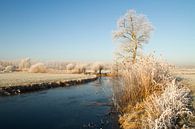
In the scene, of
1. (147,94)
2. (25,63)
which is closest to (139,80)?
(147,94)

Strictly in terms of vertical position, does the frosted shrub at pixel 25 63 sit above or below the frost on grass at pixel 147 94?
above

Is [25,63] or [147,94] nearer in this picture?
[147,94]

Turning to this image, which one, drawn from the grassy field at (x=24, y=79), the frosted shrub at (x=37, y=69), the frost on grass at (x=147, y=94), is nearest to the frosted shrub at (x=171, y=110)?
the frost on grass at (x=147, y=94)

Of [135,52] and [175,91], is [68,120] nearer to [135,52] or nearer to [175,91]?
[175,91]

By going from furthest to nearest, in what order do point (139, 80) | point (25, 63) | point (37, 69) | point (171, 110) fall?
point (25, 63)
point (37, 69)
point (139, 80)
point (171, 110)

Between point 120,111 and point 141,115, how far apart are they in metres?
3.23

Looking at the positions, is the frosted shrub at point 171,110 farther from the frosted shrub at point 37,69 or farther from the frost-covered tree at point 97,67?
the frost-covered tree at point 97,67

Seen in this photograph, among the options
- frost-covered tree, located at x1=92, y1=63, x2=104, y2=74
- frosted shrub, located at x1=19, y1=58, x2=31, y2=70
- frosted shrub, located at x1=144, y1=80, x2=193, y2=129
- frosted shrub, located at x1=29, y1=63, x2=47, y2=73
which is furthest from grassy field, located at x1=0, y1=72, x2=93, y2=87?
frosted shrub, located at x1=19, y1=58, x2=31, y2=70

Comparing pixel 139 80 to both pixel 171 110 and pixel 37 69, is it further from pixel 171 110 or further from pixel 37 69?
pixel 37 69

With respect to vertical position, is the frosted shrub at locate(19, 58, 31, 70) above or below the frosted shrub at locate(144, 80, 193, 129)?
above

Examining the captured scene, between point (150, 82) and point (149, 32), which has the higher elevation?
point (149, 32)

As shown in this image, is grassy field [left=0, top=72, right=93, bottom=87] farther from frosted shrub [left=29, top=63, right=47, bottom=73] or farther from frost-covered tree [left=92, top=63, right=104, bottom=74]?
frost-covered tree [left=92, top=63, right=104, bottom=74]

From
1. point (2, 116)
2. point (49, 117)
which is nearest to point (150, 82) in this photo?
point (49, 117)

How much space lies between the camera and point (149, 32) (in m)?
34.8
